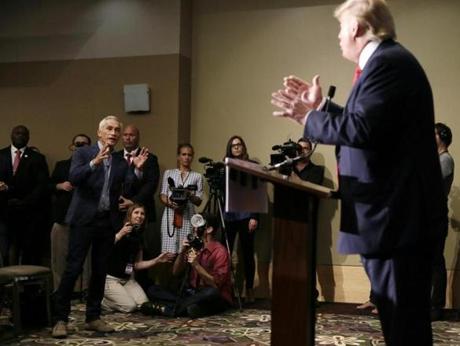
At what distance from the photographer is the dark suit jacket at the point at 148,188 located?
5.29 meters

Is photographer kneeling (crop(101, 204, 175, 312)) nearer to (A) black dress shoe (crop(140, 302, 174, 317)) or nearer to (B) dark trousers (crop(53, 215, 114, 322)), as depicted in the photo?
(A) black dress shoe (crop(140, 302, 174, 317))

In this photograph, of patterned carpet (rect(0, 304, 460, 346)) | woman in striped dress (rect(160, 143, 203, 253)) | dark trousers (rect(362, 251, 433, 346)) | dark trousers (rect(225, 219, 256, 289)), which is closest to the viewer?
dark trousers (rect(362, 251, 433, 346))

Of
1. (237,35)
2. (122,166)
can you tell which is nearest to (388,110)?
(122,166)

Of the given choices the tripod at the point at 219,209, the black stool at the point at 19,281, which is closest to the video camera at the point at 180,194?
the tripod at the point at 219,209

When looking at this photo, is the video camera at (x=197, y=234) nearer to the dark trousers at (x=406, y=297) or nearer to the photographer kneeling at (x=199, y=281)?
the photographer kneeling at (x=199, y=281)

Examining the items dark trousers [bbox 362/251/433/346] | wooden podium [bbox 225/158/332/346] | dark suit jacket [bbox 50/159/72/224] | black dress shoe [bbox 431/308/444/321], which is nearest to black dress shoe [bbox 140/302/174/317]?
dark suit jacket [bbox 50/159/72/224]

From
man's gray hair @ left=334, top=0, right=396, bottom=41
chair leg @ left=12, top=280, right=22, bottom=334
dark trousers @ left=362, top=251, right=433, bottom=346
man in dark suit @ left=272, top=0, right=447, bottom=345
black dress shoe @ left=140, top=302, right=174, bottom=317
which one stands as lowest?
black dress shoe @ left=140, top=302, right=174, bottom=317

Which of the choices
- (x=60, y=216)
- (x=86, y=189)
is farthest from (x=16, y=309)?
(x=60, y=216)

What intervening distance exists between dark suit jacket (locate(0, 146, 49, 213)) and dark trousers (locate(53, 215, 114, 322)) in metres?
1.65

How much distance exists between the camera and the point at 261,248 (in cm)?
577

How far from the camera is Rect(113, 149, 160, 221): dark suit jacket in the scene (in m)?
5.29

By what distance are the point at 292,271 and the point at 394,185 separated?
366 mm

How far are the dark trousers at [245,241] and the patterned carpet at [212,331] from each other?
0.52 meters

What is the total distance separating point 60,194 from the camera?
18.0ft
